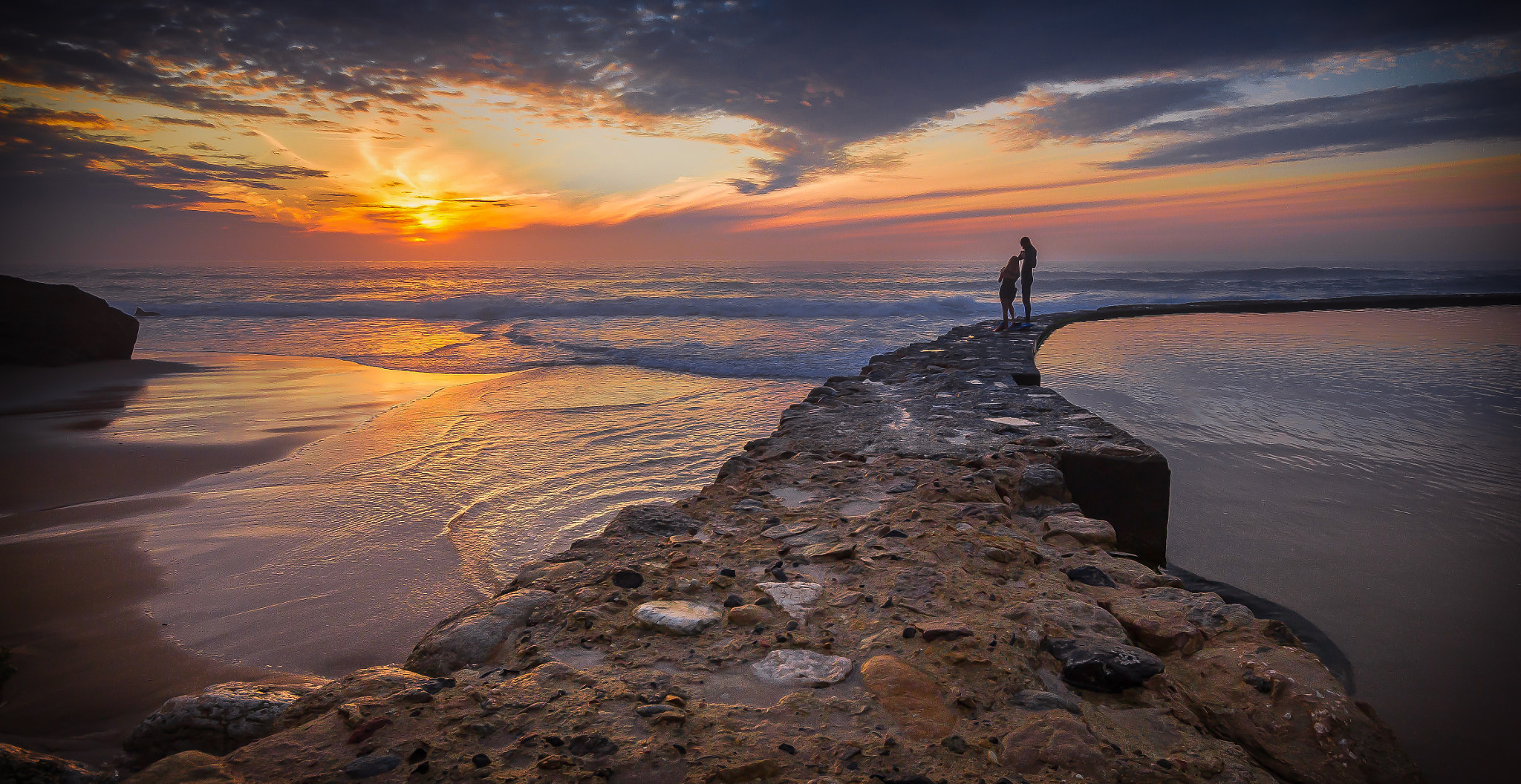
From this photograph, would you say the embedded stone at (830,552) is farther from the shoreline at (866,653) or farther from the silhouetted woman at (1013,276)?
the silhouetted woman at (1013,276)

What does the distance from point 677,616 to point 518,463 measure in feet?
12.5

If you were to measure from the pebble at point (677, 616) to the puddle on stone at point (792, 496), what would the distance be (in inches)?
42.7

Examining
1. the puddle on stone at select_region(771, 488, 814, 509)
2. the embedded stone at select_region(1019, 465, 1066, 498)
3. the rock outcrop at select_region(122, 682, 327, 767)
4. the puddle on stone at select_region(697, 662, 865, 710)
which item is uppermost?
the embedded stone at select_region(1019, 465, 1066, 498)

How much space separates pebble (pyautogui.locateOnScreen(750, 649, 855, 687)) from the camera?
6.02 ft

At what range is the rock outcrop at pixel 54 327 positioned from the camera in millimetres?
9625

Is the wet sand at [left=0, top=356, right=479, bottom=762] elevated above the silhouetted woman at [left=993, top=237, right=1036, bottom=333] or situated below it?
below

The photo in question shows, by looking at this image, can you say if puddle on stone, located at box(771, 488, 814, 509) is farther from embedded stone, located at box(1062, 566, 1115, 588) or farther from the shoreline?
embedded stone, located at box(1062, 566, 1115, 588)

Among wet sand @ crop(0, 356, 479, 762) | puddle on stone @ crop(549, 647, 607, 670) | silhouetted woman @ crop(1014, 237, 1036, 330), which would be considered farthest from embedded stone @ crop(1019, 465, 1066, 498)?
silhouetted woman @ crop(1014, 237, 1036, 330)

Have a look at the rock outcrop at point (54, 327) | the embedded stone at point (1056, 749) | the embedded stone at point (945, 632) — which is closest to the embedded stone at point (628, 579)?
the embedded stone at point (945, 632)

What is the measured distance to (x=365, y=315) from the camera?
2314cm

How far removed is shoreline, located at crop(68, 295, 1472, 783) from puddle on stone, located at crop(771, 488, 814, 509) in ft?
0.05

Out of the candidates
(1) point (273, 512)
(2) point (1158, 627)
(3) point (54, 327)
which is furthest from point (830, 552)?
(3) point (54, 327)

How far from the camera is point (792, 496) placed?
11.2 ft

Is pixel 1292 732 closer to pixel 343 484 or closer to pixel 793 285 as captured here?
pixel 343 484
